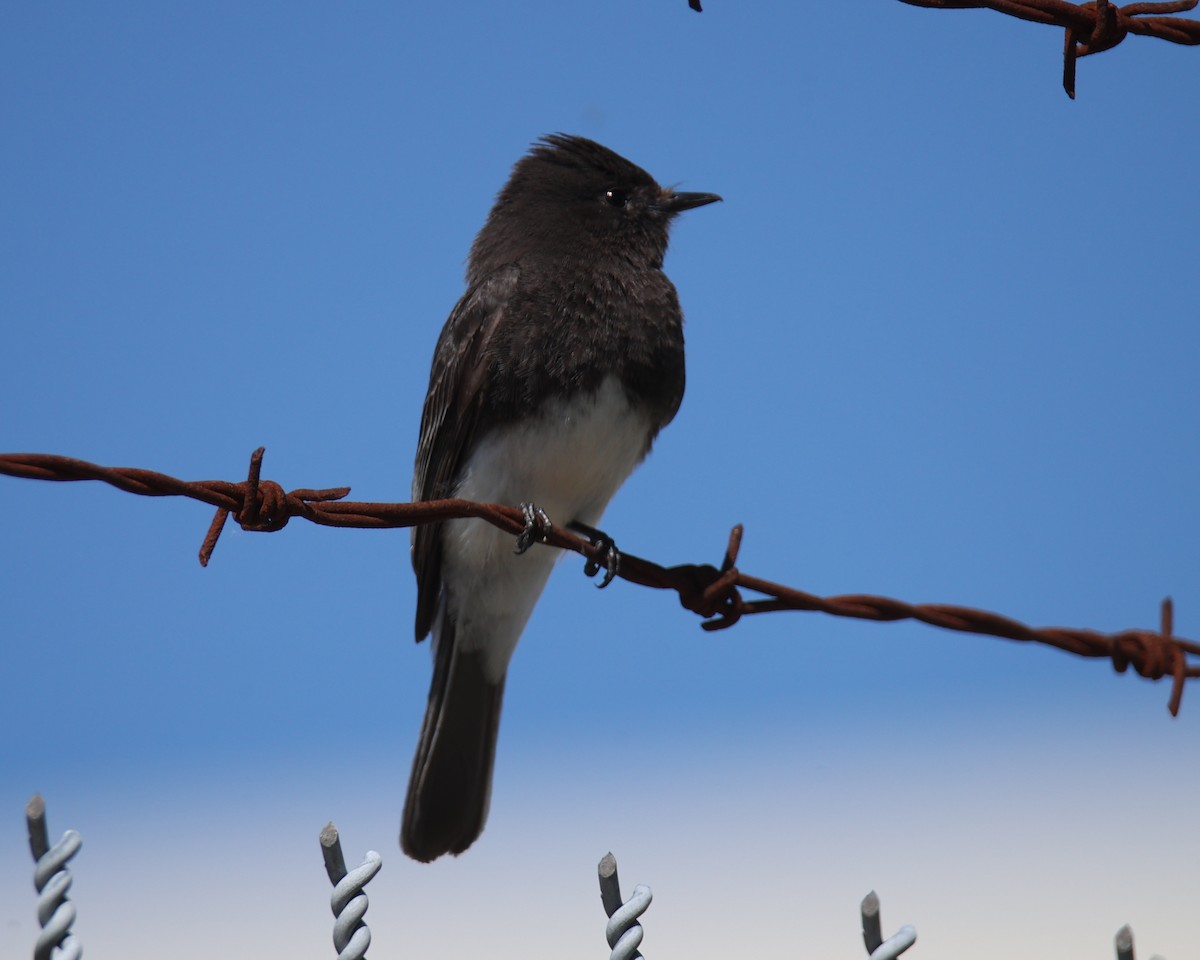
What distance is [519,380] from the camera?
14.5ft

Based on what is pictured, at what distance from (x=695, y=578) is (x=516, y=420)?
1.52m

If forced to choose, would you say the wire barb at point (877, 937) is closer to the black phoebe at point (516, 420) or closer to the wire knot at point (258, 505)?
the wire knot at point (258, 505)

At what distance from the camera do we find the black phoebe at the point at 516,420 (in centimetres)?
446

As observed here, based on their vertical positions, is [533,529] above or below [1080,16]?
below

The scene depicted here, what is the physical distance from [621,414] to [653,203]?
1.39m

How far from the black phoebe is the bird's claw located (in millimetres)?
250

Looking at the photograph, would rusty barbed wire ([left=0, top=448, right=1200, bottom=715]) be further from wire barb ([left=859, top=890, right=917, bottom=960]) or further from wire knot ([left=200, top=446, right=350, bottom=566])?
wire barb ([left=859, top=890, right=917, bottom=960])

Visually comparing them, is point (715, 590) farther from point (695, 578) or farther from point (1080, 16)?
point (1080, 16)

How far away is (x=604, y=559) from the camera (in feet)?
12.2

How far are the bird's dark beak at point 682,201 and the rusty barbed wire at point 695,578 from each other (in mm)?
2560

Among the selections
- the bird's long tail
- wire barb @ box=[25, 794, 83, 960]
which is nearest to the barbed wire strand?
wire barb @ box=[25, 794, 83, 960]

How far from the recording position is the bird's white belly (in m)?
4.46

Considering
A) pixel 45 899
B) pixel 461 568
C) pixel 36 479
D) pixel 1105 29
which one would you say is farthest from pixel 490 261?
pixel 45 899

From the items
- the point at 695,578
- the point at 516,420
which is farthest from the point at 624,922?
the point at 516,420
